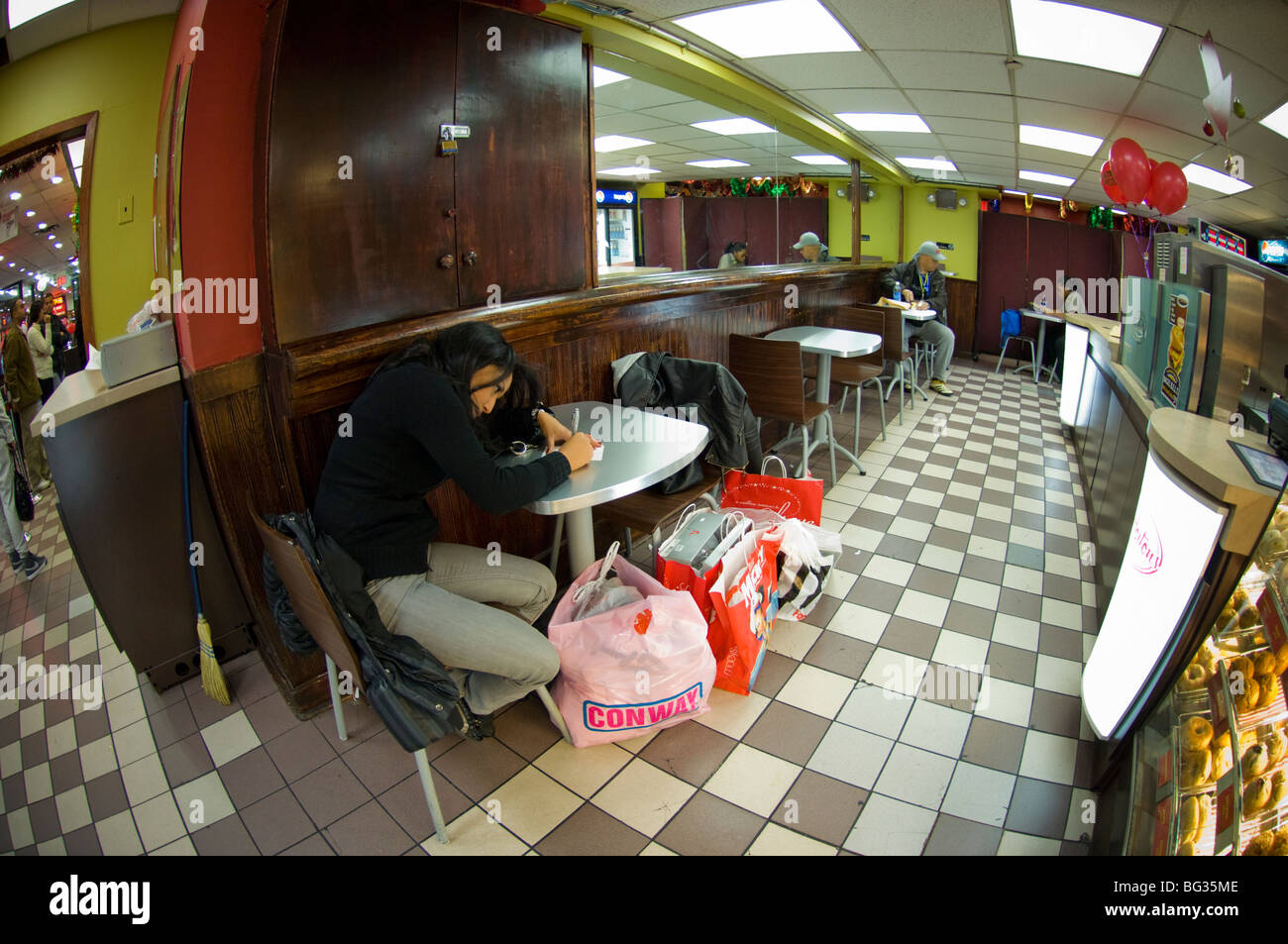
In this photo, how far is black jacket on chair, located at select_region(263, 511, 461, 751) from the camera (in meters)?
1.67

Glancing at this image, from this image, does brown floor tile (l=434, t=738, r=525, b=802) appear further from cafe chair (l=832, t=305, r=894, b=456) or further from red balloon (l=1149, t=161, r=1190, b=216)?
red balloon (l=1149, t=161, r=1190, b=216)

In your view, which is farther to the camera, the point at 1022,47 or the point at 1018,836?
the point at 1022,47

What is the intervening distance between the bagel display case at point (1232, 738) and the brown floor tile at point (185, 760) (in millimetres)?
2821

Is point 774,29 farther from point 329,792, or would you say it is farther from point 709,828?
point 329,792

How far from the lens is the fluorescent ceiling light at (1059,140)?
480cm

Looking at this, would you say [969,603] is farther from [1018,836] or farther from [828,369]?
[828,369]

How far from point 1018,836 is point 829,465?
3.14 m

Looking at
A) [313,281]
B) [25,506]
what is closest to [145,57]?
[313,281]

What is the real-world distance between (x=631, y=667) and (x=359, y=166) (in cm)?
200

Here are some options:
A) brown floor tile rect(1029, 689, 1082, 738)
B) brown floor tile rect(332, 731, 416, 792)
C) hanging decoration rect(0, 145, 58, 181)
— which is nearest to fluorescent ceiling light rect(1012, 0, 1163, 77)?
brown floor tile rect(1029, 689, 1082, 738)

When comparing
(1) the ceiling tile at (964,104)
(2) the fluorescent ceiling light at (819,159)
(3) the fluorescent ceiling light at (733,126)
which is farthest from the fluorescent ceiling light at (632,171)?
(1) the ceiling tile at (964,104)

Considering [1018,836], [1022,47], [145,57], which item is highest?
[1022,47]

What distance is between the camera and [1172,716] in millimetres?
1515
